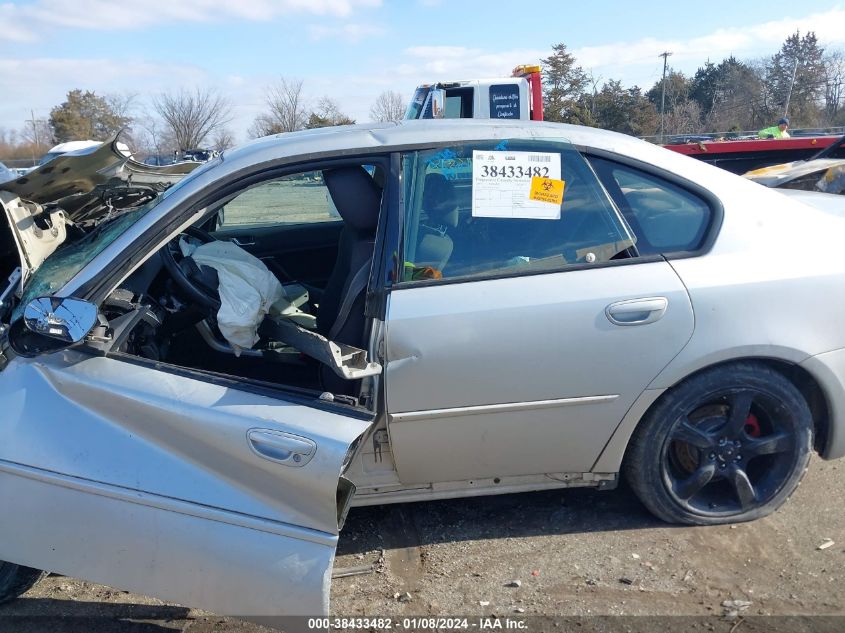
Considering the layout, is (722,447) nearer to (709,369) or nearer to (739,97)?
(709,369)

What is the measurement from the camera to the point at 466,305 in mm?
2609

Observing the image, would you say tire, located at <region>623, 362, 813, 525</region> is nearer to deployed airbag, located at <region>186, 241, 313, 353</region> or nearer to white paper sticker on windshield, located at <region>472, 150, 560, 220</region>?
white paper sticker on windshield, located at <region>472, 150, 560, 220</region>

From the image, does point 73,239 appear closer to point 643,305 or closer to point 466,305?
point 466,305

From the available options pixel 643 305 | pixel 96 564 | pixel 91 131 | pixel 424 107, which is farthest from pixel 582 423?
pixel 91 131

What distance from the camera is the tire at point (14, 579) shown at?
266 centimetres

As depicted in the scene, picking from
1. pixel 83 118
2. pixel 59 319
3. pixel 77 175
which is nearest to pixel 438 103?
pixel 77 175

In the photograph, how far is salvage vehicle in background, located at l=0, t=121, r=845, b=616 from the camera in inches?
90.9

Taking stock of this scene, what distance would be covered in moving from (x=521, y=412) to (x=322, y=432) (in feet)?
2.63

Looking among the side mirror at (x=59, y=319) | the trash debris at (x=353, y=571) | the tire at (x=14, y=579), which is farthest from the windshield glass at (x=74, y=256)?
the trash debris at (x=353, y=571)

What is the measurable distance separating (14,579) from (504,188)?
8.08ft

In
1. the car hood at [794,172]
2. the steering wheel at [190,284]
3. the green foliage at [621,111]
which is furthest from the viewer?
the green foliage at [621,111]

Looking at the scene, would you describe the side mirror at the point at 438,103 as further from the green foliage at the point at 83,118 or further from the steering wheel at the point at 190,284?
the green foliage at the point at 83,118

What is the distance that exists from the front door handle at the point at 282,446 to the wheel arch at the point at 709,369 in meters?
1.26

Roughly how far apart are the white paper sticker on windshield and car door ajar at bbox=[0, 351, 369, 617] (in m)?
1.05
